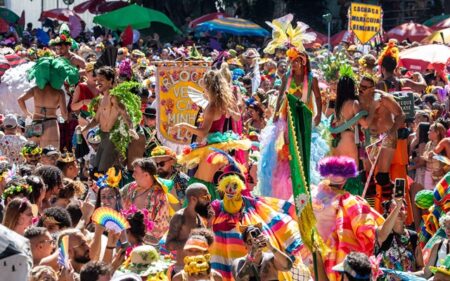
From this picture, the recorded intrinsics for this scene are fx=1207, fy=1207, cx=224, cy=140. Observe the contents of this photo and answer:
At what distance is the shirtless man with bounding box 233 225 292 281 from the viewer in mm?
7996

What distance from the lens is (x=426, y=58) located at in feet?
70.8

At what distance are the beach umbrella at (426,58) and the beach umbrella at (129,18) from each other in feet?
45.8

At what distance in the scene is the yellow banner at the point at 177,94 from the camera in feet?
46.1

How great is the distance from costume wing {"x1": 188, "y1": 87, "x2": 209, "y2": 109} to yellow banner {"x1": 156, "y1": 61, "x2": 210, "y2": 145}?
0.95 ft

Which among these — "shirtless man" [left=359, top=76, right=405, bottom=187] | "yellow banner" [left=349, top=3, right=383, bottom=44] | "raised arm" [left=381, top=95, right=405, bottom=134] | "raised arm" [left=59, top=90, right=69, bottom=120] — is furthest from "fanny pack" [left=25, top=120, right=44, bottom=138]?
"yellow banner" [left=349, top=3, right=383, bottom=44]

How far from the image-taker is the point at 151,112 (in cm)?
1465

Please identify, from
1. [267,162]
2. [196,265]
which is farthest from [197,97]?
[196,265]

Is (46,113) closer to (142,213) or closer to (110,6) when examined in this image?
(142,213)

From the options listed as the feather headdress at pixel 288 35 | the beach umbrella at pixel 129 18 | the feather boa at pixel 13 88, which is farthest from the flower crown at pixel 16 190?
the beach umbrella at pixel 129 18

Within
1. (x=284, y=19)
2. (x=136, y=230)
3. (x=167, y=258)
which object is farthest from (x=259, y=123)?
(x=167, y=258)

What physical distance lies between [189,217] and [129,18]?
26.8 metres

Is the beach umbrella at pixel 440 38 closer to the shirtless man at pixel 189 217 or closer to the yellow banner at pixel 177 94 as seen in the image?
the yellow banner at pixel 177 94

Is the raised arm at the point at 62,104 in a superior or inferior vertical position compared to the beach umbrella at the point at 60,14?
superior

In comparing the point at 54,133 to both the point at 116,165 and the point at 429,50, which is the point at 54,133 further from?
the point at 429,50
